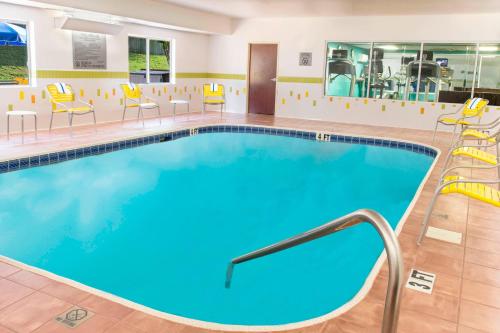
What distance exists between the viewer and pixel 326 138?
26.1ft

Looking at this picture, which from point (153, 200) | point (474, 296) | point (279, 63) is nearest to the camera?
point (474, 296)

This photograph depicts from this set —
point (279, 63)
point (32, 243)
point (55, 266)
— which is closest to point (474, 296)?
point (55, 266)

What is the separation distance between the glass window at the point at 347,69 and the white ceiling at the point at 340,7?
2.63ft

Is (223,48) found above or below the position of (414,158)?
above

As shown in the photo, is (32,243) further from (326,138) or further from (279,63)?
(279,63)

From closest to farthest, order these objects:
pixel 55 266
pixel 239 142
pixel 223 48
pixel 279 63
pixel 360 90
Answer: pixel 55 266 < pixel 239 142 < pixel 360 90 < pixel 279 63 < pixel 223 48

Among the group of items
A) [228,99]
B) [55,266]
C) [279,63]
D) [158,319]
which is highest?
[279,63]

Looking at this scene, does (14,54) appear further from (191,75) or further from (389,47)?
(389,47)

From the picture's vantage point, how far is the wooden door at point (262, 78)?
10492 mm

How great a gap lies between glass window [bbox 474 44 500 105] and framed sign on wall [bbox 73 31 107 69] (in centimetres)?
698

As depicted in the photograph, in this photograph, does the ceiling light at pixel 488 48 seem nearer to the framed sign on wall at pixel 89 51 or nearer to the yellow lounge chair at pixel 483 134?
the yellow lounge chair at pixel 483 134

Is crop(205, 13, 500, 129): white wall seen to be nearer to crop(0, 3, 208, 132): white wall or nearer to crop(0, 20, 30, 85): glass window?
crop(0, 3, 208, 132): white wall

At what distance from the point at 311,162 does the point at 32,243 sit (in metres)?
4.00

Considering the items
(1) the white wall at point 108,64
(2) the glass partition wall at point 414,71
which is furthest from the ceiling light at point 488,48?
(1) the white wall at point 108,64
